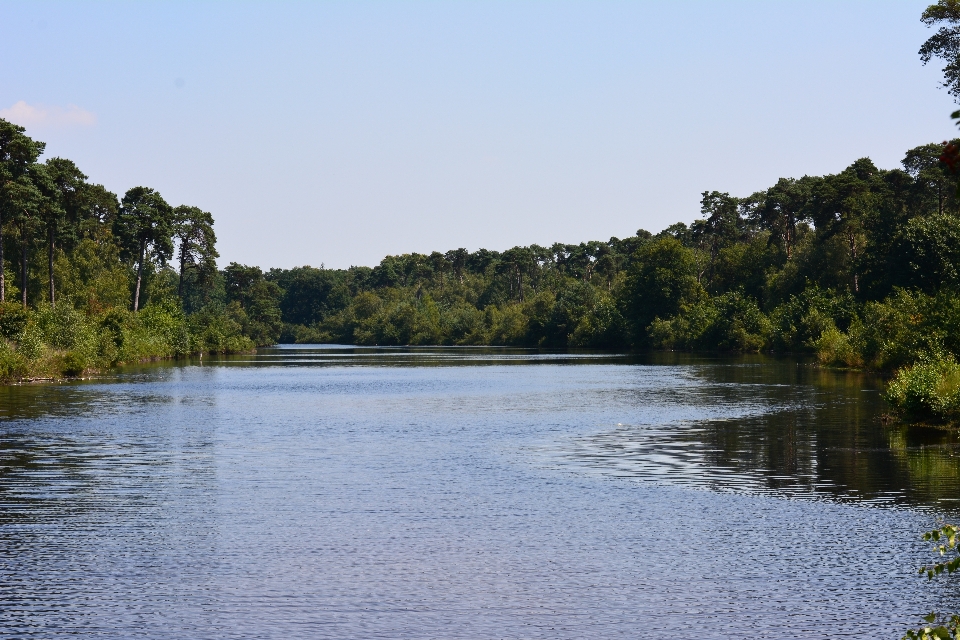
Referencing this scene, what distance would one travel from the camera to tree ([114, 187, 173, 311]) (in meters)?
124

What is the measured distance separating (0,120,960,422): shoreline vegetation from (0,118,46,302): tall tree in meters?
0.18

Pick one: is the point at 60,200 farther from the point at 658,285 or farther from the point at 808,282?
the point at 658,285

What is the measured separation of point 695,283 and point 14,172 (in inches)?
4261

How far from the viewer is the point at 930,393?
41.0m

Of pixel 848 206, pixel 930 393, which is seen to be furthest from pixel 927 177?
pixel 930 393

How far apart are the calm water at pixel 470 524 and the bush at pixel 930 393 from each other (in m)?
1.64

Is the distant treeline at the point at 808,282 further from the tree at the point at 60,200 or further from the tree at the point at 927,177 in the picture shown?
the tree at the point at 60,200

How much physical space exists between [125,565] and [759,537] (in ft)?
45.1

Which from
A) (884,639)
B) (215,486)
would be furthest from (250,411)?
(884,639)

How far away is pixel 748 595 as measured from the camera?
706 inches

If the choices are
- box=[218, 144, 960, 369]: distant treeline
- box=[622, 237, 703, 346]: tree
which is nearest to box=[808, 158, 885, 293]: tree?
box=[218, 144, 960, 369]: distant treeline

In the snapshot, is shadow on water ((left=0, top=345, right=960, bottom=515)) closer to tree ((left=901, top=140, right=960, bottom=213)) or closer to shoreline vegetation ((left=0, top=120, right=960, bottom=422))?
shoreline vegetation ((left=0, top=120, right=960, bottom=422))

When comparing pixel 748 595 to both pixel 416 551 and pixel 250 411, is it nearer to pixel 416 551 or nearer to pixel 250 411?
pixel 416 551

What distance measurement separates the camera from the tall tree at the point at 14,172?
85.8m
